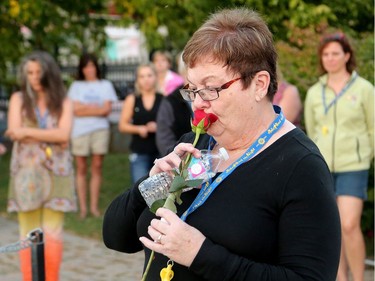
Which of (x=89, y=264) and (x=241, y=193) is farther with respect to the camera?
(x=89, y=264)

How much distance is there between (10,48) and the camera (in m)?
13.3

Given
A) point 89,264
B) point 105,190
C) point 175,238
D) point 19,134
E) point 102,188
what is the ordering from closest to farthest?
1. point 175,238
2. point 19,134
3. point 89,264
4. point 105,190
5. point 102,188

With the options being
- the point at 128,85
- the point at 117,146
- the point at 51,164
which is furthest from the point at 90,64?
the point at 128,85

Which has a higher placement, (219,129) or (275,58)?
(275,58)

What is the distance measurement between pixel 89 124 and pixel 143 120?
135cm

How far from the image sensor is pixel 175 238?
2525 mm

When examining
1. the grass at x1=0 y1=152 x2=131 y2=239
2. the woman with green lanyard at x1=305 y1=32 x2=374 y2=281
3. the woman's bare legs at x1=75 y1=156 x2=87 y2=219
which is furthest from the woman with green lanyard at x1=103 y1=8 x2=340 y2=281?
the woman's bare legs at x1=75 y1=156 x2=87 y2=219

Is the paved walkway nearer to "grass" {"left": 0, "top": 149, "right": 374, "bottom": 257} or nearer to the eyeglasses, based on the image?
"grass" {"left": 0, "top": 149, "right": 374, "bottom": 257}

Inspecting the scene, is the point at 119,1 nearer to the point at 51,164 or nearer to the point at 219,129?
the point at 51,164

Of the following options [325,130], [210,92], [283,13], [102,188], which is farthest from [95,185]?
[210,92]

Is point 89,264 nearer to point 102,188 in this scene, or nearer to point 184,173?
point 102,188

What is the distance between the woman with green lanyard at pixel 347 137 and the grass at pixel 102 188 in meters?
3.52

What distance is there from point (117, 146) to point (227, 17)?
15.0 meters

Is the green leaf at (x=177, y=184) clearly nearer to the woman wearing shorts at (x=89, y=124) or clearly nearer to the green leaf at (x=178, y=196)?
the green leaf at (x=178, y=196)
